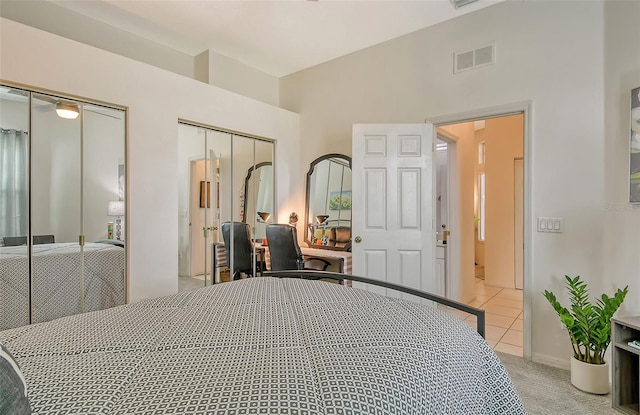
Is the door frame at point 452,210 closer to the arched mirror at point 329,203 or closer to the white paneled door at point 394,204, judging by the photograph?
the white paneled door at point 394,204

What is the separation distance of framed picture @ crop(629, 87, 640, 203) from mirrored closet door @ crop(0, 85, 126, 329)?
3798 millimetres

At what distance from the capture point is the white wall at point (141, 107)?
2.35 metres

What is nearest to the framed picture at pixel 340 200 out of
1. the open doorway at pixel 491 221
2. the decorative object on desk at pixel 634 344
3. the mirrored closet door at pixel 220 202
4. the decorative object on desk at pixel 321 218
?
Result: the decorative object on desk at pixel 321 218

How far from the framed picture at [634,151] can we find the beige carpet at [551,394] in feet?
4.37

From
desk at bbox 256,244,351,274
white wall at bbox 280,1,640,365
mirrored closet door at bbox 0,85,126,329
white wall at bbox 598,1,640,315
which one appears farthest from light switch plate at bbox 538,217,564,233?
mirrored closet door at bbox 0,85,126,329

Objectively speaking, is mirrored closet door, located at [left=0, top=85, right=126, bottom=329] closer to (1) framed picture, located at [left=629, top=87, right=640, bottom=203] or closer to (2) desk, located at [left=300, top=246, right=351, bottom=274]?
(2) desk, located at [left=300, top=246, right=351, bottom=274]

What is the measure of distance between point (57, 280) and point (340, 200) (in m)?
2.80

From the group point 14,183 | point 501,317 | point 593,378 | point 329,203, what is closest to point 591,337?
point 593,378

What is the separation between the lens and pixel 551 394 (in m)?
2.20

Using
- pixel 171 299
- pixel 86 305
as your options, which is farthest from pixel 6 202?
pixel 171 299

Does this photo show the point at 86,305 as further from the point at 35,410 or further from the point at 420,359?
the point at 420,359

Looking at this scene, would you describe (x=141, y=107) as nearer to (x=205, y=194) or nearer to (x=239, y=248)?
(x=205, y=194)

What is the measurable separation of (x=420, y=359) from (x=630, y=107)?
2.47 metres

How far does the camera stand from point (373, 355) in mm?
948
